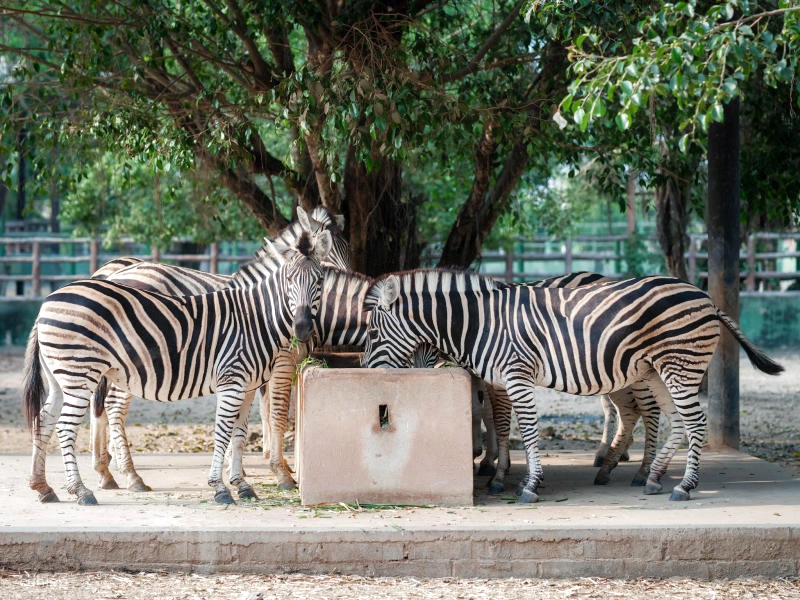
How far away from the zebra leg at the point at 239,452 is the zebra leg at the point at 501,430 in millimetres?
1797

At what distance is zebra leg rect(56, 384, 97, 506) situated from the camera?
21.0 feet

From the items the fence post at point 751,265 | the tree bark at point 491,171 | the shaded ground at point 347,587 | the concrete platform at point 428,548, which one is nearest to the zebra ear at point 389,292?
the concrete platform at point 428,548

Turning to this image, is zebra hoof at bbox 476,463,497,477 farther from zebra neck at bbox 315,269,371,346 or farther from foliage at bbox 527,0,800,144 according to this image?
foliage at bbox 527,0,800,144

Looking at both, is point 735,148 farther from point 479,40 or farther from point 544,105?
point 479,40

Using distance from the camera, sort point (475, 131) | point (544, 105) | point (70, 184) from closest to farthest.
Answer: point (544, 105) < point (475, 131) < point (70, 184)

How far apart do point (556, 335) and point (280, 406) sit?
229cm

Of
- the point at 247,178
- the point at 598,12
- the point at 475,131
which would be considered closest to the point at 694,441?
the point at 598,12

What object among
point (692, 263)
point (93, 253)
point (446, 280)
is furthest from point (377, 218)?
point (93, 253)

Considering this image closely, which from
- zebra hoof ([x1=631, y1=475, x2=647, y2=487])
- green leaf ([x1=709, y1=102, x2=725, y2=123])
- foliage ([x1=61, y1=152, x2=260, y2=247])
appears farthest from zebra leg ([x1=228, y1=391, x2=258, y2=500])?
foliage ([x1=61, y1=152, x2=260, y2=247])

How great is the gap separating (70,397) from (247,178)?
4.11 meters

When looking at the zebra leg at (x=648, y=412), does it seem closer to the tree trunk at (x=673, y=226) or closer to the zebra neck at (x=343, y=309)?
the zebra neck at (x=343, y=309)

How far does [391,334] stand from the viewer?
6.94m

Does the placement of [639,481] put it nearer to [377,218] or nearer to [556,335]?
[556,335]

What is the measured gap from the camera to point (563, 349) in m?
6.83
